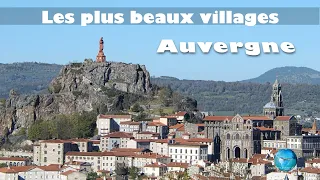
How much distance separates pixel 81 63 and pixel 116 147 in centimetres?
1867

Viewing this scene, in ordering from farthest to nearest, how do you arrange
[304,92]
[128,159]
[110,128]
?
[304,92] → [110,128] → [128,159]

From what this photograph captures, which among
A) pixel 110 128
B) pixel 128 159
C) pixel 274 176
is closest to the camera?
pixel 274 176

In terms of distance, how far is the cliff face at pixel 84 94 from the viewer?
263ft

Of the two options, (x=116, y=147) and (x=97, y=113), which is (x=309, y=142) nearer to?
(x=116, y=147)

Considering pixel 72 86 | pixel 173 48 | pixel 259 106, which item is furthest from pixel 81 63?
pixel 259 106

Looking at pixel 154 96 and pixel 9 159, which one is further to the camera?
pixel 154 96

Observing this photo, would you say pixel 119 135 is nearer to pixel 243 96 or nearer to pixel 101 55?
pixel 101 55

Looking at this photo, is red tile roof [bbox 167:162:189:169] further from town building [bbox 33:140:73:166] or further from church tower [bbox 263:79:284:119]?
church tower [bbox 263:79:284:119]

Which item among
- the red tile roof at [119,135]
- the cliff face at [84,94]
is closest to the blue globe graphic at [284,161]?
the red tile roof at [119,135]

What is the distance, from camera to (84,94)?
8119 cm

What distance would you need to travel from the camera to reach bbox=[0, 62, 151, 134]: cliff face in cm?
8019

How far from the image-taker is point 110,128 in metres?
73.2

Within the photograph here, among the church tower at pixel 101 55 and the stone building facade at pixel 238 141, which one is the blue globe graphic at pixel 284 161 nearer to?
the stone building facade at pixel 238 141

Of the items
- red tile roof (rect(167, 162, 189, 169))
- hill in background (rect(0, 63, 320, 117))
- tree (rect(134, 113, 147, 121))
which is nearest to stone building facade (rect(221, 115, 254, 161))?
red tile roof (rect(167, 162, 189, 169))
